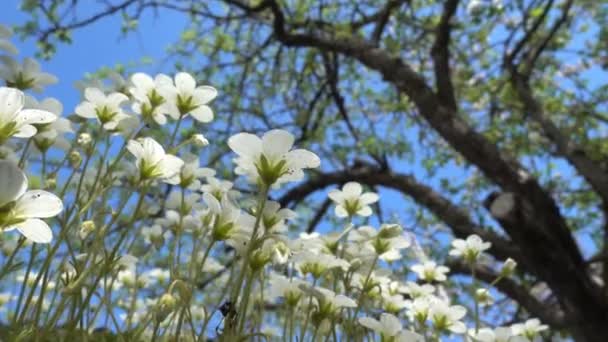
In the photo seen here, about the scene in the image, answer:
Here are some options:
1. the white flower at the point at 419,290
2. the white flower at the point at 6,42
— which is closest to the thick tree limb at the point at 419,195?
the white flower at the point at 419,290

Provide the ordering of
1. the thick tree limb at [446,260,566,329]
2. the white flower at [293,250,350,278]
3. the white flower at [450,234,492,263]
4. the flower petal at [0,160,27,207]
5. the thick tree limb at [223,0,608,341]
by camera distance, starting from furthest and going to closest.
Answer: the thick tree limb at [446,260,566,329]
the thick tree limb at [223,0,608,341]
the white flower at [450,234,492,263]
the white flower at [293,250,350,278]
the flower petal at [0,160,27,207]

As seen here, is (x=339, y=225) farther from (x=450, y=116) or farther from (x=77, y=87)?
(x=77, y=87)

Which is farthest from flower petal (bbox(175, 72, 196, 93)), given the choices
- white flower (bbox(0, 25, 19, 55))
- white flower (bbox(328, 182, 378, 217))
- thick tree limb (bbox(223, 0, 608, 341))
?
thick tree limb (bbox(223, 0, 608, 341))

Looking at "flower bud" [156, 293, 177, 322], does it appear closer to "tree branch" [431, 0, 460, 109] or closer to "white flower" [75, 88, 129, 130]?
"white flower" [75, 88, 129, 130]

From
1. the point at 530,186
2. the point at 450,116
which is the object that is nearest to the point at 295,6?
the point at 450,116

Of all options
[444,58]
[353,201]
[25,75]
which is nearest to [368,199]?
[353,201]

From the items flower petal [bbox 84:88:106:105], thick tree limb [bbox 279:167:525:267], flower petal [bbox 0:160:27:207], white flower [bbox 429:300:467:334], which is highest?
thick tree limb [bbox 279:167:525:267]

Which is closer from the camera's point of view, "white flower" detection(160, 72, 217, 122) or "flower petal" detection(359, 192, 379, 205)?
"white flower" detection(160, 72, 217, 122)
